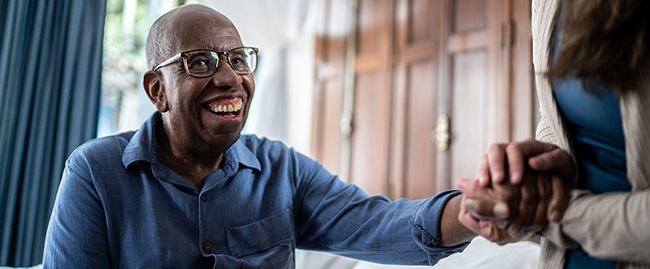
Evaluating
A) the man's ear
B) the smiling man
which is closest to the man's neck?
the smiling man

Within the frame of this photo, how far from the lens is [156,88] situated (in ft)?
4.82

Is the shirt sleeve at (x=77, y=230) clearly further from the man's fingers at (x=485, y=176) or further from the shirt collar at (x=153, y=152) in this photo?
the man's fingers at (x=485, y=176)

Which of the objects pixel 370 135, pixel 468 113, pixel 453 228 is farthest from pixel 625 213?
pixel 370 135

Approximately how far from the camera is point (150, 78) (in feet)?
4.83

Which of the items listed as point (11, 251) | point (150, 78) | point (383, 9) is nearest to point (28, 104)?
point (11, 251)

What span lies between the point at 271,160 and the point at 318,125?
306 centimetres

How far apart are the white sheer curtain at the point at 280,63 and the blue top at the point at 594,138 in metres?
3.35

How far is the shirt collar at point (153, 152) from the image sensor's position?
1325 millimetres

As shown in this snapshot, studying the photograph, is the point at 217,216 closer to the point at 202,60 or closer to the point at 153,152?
the point at 153,152

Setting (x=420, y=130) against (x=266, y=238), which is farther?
(x=420, y=130)

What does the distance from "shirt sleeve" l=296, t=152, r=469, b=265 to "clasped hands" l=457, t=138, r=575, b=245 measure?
0.33 metres

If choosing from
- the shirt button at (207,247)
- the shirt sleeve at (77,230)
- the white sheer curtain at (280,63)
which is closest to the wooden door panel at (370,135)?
the white sheer curtain at (280,63)

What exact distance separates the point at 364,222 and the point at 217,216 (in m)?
0.38

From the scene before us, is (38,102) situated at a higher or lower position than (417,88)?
lower
